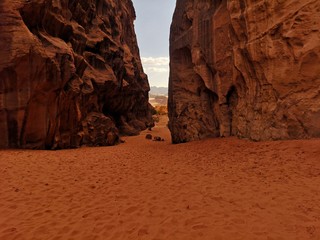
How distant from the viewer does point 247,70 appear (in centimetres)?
1336

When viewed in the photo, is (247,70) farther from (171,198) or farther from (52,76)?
(52,76)

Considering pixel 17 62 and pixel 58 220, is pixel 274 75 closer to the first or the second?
pixel 58 220

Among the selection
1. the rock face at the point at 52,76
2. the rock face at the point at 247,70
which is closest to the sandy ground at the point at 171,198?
the rock face at the point at 247,70

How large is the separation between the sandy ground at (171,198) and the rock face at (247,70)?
1.81 metres

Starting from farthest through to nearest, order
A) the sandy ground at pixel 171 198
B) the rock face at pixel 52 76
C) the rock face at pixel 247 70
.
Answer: the rock face at pixel 52 76 < the rock face at pixel 247 70 < the sandy ground at pixel 171 198

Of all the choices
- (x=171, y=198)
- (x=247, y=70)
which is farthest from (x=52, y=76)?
(x=171, y=198)

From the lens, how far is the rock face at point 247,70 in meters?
10.3

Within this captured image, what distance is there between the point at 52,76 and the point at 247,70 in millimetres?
12041

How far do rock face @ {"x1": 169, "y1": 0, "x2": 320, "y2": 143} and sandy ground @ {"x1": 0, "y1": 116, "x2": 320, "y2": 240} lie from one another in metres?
1.81

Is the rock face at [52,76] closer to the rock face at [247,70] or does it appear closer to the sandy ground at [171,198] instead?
the sandy ground at [171,198]

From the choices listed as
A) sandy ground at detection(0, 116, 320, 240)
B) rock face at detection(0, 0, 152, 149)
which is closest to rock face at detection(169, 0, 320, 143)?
sandy ground at detection(0, 116, 320, 240)

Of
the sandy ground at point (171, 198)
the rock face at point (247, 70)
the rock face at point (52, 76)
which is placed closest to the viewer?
the sandy ground at point (171, 198)

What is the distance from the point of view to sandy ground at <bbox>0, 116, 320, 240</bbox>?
4.55m

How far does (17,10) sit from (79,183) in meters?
11.8
